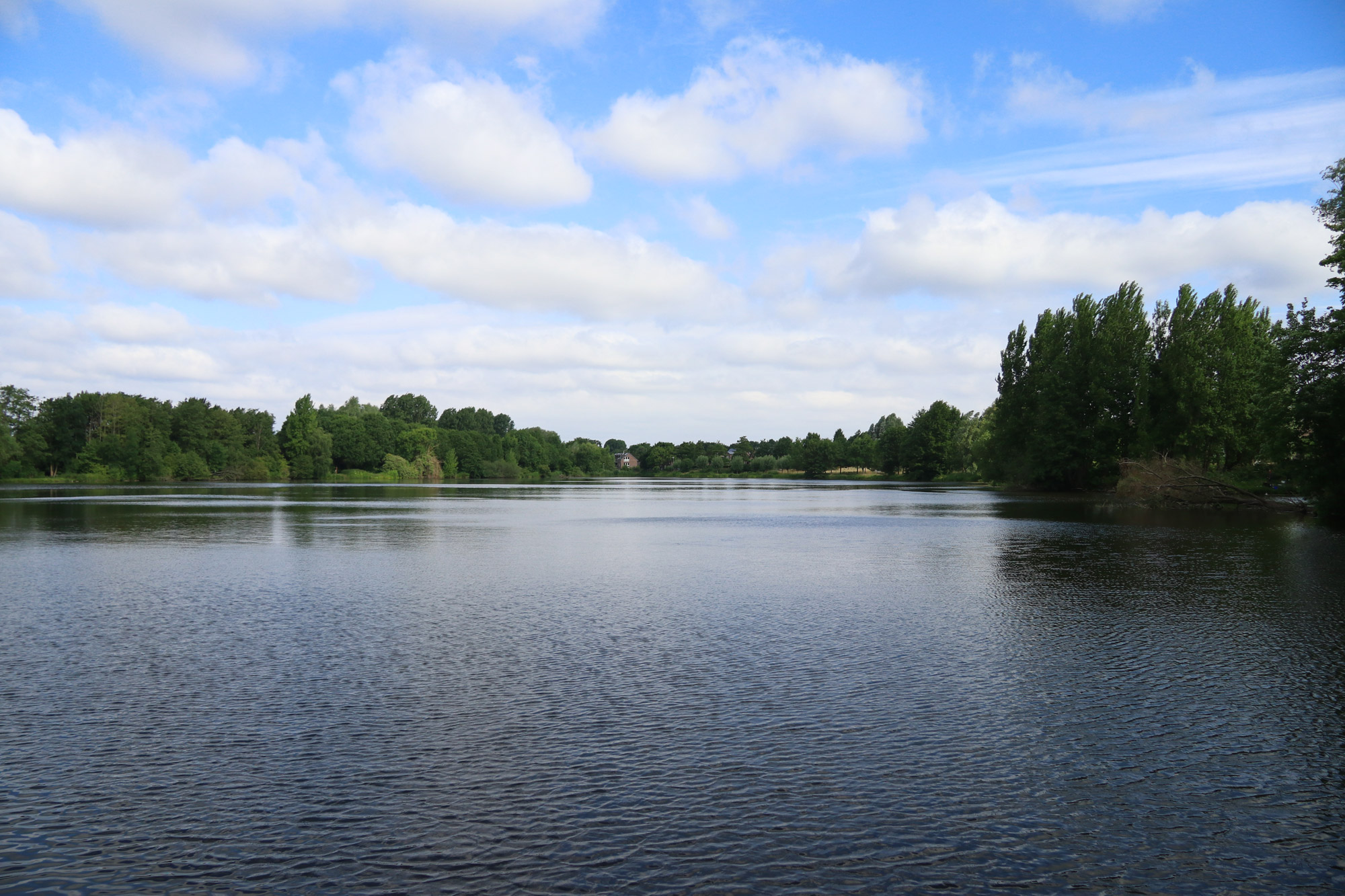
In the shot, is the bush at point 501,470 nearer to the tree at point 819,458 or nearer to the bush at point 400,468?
the bush at point 400,468

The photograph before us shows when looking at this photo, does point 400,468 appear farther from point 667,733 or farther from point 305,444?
point 667,733

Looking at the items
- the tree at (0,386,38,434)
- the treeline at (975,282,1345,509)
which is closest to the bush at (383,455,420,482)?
the tree at (0,386,38,434)

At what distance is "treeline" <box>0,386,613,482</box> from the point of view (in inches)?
4225

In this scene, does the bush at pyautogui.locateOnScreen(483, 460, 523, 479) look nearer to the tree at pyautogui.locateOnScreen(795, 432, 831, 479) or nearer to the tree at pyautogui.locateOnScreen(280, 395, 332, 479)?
the tree at pyautogui.locateOnScreen(280, 395, 332, 479)

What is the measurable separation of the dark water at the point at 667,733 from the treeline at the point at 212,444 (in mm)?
104892

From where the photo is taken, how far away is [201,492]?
242 ft

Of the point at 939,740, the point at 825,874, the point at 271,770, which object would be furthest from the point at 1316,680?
the point at 271,770

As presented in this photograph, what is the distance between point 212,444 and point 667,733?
129 meters

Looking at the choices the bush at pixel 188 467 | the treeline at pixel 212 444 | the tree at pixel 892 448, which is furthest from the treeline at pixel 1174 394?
the bush at pixel 188 467

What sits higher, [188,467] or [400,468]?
[188,467]

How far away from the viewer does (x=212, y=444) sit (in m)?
120

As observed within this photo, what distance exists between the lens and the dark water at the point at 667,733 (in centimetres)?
591

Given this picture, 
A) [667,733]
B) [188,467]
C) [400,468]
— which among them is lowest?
[667,733]

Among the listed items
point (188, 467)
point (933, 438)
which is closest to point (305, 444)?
point (188, 467)
